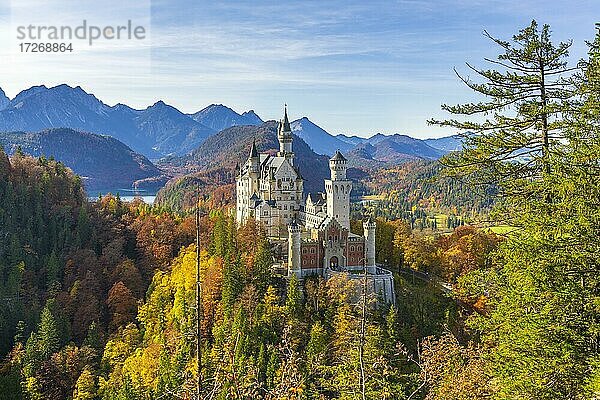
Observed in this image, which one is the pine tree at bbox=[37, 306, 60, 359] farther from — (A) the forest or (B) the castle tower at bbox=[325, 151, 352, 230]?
(B) the castle tower at bbox=[325, 151, 352, 230]

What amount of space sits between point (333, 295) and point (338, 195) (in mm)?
10646

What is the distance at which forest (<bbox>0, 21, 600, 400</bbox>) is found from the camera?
32.4 ft

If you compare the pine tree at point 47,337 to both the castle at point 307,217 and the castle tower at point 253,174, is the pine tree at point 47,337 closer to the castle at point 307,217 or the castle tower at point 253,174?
the castle at point 307,217

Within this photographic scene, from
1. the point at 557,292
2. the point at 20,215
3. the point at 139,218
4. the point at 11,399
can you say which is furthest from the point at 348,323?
the point at 20,215

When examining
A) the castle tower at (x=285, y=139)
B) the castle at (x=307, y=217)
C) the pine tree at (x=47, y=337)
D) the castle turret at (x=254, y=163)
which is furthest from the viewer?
the castle turret at (x=254, y=163)

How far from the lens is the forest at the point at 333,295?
988 cm

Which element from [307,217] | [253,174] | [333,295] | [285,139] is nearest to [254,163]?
[253,174]

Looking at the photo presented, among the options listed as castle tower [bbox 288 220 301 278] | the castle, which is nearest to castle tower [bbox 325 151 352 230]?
the castle

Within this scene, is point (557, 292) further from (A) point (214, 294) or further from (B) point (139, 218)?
(B) point (139, 218)

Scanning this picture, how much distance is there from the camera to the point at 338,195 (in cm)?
4538

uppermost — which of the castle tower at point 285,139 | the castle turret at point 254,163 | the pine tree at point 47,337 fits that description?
the castle tower at point 285,139

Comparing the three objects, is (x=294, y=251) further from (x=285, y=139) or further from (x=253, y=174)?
(x=285, y=139)

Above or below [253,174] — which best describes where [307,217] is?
below

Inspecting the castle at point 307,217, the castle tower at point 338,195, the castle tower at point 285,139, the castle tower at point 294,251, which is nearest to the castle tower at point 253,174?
the castle at point 307,217
